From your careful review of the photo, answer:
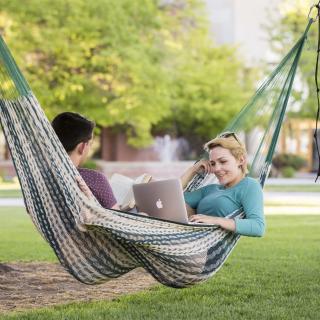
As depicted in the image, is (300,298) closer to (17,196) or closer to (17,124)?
(17,124)

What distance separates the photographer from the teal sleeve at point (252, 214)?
3.08 metres

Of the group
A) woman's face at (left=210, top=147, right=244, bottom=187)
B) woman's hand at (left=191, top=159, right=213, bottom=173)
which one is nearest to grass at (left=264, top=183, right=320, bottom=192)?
woman's hand at (left=191, top=159, right=213, bottom=173)

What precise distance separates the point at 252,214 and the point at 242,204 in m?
0.07

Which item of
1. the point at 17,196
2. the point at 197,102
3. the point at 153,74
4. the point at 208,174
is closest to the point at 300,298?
the point at 208,174

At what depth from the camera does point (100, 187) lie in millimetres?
3100

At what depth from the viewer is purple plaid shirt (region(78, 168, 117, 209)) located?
309 centimetres

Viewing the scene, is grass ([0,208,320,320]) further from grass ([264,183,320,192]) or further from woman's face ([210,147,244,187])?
grass ([264,183,320,192])

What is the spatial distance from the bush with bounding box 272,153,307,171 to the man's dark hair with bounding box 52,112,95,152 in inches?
726

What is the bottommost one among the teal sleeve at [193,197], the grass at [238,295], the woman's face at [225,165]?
the grass at [238,295]

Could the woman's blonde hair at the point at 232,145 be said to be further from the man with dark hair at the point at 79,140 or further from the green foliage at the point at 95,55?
the green foliage at the point at 95,55

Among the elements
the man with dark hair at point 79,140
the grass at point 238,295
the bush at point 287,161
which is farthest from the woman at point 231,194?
the bush at point 287,161

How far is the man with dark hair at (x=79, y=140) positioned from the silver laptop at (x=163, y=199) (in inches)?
4.4

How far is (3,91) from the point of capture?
2.90 m

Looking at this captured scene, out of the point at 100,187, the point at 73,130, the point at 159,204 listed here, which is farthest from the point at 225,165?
the point at 73,130
